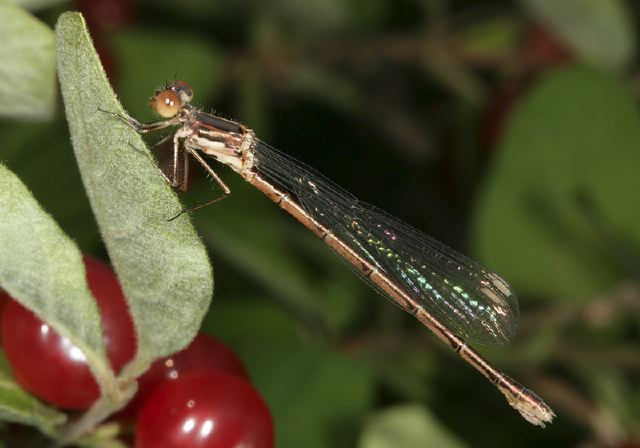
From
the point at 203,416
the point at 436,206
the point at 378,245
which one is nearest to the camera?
the point at 203,416

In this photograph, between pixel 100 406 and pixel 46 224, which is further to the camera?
pixel 100 406

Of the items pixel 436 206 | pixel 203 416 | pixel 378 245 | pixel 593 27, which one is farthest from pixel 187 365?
pixel 436 206

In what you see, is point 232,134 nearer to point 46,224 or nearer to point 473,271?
point 473,271

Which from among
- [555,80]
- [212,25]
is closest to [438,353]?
[555,80]

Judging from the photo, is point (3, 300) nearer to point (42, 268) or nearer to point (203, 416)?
point (42, 268)

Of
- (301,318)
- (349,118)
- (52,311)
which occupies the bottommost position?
(301,318)

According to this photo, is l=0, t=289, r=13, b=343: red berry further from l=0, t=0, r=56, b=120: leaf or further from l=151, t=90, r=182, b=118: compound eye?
l=151, t=90, r=182, b=118: compound eye

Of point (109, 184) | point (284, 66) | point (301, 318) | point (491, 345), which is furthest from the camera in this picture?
point (284, 66)

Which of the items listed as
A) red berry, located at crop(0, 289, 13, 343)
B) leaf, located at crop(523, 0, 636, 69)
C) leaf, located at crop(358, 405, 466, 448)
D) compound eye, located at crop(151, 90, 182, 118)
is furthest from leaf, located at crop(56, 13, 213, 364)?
leaf, located at crop(523, 0, 636, 69)

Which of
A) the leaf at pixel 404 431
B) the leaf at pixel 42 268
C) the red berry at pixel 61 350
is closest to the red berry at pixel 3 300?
the red berry at pixel 61 350
